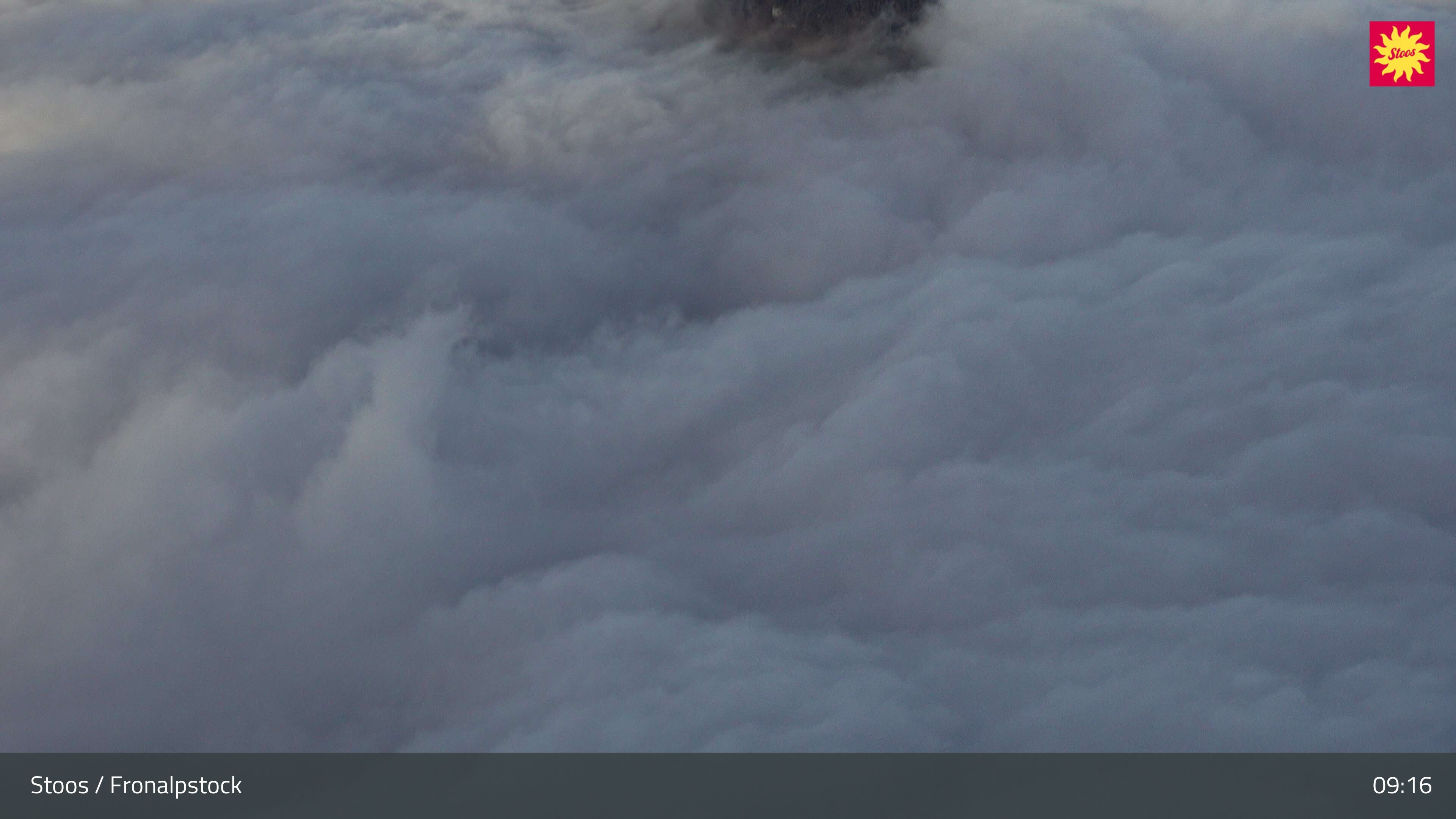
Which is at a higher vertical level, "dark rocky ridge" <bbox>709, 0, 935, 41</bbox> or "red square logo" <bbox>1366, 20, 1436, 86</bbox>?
"dark rocky ridge" <bbox>709, 0, 935, 41</bbox>

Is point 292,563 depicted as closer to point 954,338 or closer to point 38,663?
point 38,663

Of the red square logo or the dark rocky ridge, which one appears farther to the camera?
the dark rocky ridge

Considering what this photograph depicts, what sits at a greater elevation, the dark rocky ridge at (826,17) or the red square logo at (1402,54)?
the dark rocky ridge at (826,17)

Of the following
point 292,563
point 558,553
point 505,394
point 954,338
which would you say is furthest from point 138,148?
point 954,338

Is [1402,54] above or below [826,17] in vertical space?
below

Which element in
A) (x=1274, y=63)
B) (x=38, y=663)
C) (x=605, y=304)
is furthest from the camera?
(x=1274, y=63)

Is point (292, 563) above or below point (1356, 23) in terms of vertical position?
below

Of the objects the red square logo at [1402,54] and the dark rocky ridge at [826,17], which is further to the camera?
the dark rocky ridge at [826,17]

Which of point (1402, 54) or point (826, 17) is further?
point (826, 17)
